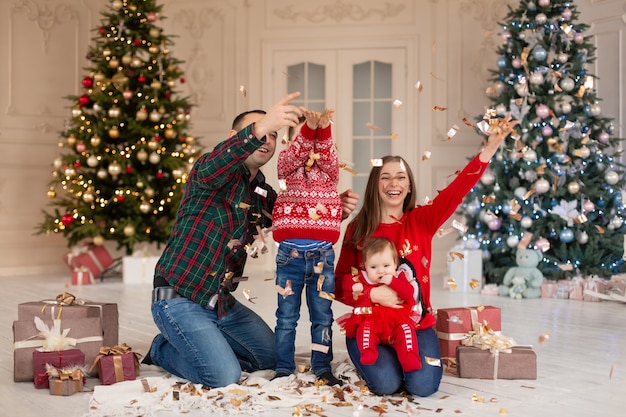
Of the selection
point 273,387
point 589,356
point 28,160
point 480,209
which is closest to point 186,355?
point 273,387

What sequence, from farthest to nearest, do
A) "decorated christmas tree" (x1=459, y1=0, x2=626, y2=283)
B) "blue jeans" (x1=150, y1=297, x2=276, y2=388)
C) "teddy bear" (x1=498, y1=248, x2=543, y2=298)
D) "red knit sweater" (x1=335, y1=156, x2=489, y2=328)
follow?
"decorated christmas tree" (x1=459, y1=0, x2=626, y2=283) < "teddy bear" (x1=498, y1=248, x2=543, y2=298) < "red knit sweater" (x1=335, y1=156, x2=489, y2=328) < "blue jeans" (x1=150, y1=297, x2=276, y2=388)

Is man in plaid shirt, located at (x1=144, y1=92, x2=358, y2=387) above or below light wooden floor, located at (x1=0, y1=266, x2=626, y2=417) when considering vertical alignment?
above

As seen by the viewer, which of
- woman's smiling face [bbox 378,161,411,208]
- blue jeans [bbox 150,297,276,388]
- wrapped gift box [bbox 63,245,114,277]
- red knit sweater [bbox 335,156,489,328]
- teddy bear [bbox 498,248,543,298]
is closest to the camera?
blue jeans [bbox 150,297,276,388]

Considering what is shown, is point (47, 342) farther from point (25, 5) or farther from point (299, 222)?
point (25, 5)

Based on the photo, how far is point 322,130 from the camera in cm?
331

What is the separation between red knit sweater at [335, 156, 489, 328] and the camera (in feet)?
11.5

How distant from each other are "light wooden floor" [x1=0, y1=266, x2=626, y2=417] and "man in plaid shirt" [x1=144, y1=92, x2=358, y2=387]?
0.38 metres

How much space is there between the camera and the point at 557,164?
679 centimetres

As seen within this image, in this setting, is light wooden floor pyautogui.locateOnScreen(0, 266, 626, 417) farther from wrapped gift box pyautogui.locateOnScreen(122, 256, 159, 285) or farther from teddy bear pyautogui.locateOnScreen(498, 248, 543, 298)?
wrapped gift box pyautogui.locateOnScreen(122, 256, 159, 285)

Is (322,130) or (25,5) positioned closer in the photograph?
(322,130)

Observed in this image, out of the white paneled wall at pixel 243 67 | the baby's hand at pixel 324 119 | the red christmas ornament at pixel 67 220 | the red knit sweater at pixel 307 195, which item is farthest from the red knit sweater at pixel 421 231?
the white paneled wall at pixel 243 67

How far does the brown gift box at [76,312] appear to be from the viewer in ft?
11.8

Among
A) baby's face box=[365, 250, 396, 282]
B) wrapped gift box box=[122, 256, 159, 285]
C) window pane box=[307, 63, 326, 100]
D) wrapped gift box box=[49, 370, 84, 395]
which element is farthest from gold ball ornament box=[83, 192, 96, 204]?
baby's face box=[365, 250, 396, 282]

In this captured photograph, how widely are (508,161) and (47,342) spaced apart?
14.7 feet
